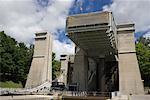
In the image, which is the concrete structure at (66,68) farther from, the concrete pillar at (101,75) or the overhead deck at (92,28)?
the overhead deck at (92,28)

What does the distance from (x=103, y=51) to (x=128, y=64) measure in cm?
800

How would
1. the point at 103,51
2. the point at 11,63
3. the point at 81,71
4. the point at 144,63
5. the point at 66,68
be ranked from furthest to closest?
the point at 11,63
the point at 144,63
the point at 66,68
the point at 103,51
the point at 81,71

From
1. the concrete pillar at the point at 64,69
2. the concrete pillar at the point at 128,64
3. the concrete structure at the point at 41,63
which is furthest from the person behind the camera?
the concrete pillar at the point at 64,69

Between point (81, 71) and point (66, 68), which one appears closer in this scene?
point (81, 71)

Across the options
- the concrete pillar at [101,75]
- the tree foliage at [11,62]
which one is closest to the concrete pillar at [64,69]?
the concrete pillar at [101,75]

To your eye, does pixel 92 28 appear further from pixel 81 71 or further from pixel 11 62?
pixel 11 62

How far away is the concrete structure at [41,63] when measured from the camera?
1734 inches

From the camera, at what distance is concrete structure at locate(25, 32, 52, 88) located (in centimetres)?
4404

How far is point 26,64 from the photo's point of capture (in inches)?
2436

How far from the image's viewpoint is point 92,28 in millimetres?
33219

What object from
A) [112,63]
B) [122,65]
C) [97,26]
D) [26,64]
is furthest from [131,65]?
[26,64]

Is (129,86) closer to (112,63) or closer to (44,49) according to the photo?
(112,63)

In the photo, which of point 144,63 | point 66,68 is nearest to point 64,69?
point 66,68

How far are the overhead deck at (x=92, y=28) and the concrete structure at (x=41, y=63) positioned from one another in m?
9.71
